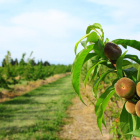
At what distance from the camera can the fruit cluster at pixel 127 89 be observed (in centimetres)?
50

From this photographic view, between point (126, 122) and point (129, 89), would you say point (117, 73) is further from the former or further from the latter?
point (126, 122)

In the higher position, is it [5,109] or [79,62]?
[79,62]

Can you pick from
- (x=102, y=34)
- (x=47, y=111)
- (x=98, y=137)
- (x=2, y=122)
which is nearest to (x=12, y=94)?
(x=47, y=111)

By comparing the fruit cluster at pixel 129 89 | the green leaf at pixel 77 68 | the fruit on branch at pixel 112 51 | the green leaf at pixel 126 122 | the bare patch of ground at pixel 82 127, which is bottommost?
the bare patch of ground at pixel 82 127

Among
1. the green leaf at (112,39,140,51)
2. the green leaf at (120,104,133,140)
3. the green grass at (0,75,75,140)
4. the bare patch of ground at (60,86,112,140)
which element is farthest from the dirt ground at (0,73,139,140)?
the green leaf at (112,39,140,51)

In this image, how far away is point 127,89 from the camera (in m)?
0.51

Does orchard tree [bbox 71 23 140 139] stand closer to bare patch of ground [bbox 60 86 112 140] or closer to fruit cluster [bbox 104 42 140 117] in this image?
fruit cluster [bbox 104 42 140 117]

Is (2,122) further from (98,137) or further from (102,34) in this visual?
(102,34)

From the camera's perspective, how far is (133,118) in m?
0.63

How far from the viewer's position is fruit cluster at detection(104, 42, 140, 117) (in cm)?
50

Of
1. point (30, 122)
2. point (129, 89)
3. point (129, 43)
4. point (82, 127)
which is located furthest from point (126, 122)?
point (30, 122)

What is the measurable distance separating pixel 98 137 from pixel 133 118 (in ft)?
12.2

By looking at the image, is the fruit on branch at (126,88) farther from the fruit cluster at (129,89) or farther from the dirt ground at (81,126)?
the dirt ground at (81,126)

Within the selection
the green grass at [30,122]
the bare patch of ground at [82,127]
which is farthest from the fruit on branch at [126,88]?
the green grass at [30,122]
